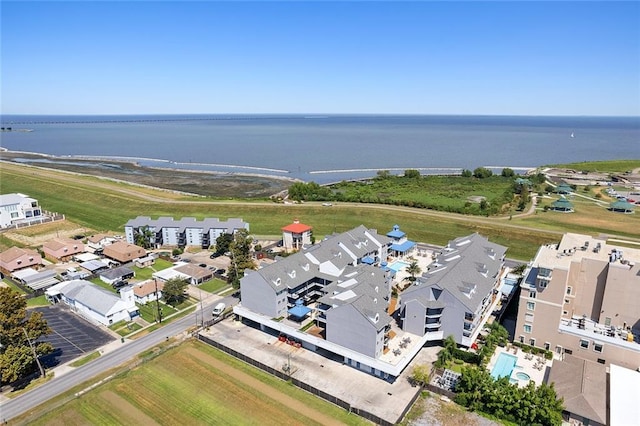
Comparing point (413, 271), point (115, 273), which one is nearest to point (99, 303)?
point (115, 273)

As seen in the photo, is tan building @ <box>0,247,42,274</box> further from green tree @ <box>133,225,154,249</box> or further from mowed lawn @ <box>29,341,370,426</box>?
mowed lawn @ <box>29,341,370,426</box>

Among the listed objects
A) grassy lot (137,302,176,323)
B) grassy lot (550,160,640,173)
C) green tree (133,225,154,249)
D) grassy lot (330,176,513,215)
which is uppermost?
grassy lot (550,160,640,173)

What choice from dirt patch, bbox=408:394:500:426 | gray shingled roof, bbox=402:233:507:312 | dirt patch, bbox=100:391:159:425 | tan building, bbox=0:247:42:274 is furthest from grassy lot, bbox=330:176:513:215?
dirt patch, bbox=100:391:159:425

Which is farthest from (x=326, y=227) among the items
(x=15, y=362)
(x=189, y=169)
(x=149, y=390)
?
(x=189, y=169)

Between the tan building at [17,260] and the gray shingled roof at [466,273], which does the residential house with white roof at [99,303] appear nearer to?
the tan building at [17,260]

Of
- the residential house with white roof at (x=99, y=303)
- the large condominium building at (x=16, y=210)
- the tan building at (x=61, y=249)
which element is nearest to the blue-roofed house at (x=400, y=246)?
the residential house with white roof at (x=99, y=303)
